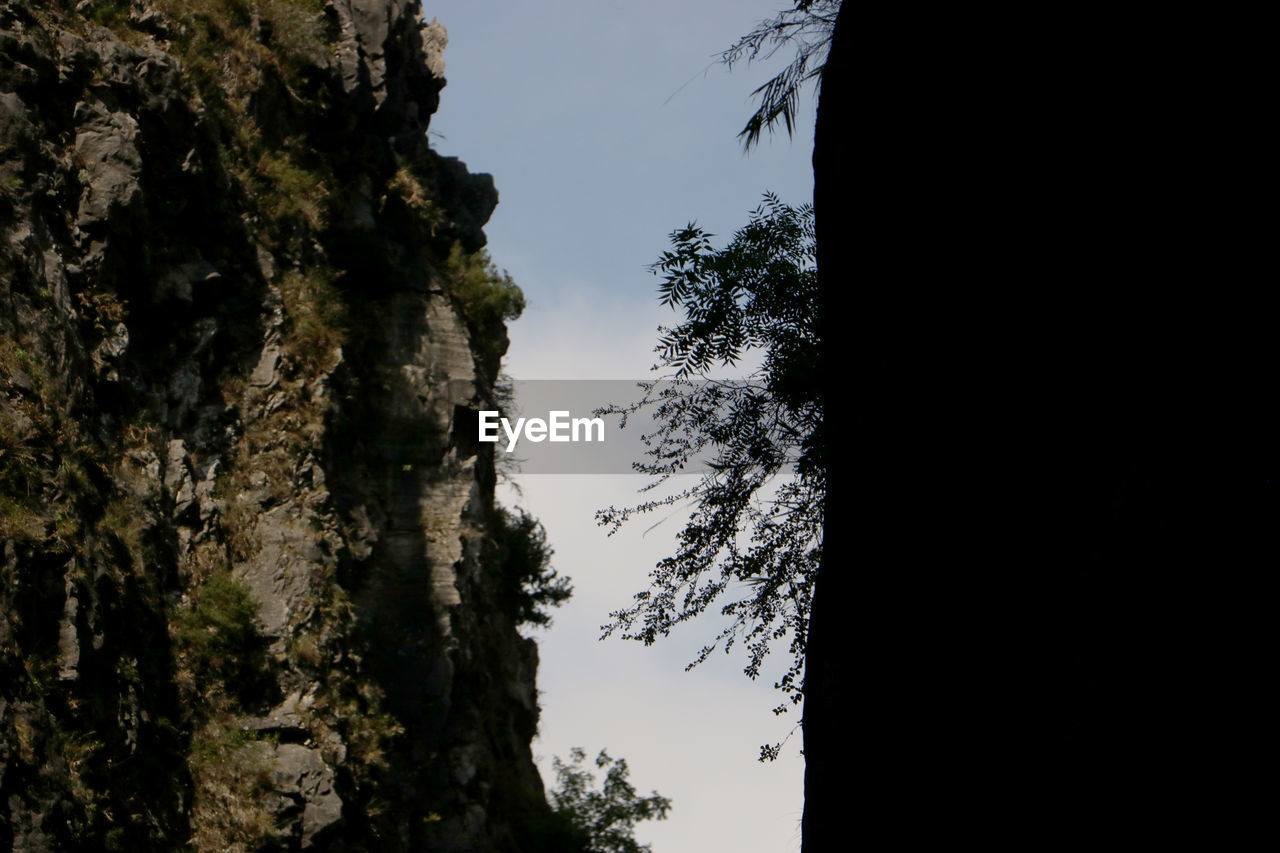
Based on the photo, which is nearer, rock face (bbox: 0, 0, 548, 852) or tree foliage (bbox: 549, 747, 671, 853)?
rock face (bbox: 0, 0, 548, 852)

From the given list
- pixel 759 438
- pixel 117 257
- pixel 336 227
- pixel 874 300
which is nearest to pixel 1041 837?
pixel 874 300

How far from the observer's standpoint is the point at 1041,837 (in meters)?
2.47

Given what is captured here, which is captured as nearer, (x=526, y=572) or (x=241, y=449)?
(x=241, y=449)

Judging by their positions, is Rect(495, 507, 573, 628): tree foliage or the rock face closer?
the rock face

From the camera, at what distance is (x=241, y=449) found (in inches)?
541

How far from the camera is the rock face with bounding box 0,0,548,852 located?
9.29 metres

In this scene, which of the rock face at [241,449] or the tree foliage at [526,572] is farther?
the tree foliage at [526,572]

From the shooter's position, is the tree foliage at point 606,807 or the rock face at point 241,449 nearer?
→ the rock face at point 241,449

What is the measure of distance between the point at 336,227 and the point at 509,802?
10.1m

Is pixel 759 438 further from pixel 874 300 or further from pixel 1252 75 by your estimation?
pixel 1252 75

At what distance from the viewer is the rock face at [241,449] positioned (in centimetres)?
929

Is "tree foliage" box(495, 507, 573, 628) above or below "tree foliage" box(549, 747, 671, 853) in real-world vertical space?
above

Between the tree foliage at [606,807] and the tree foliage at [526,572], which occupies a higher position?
the tree foliage at [526,572]

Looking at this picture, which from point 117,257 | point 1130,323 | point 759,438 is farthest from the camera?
point 117,257
